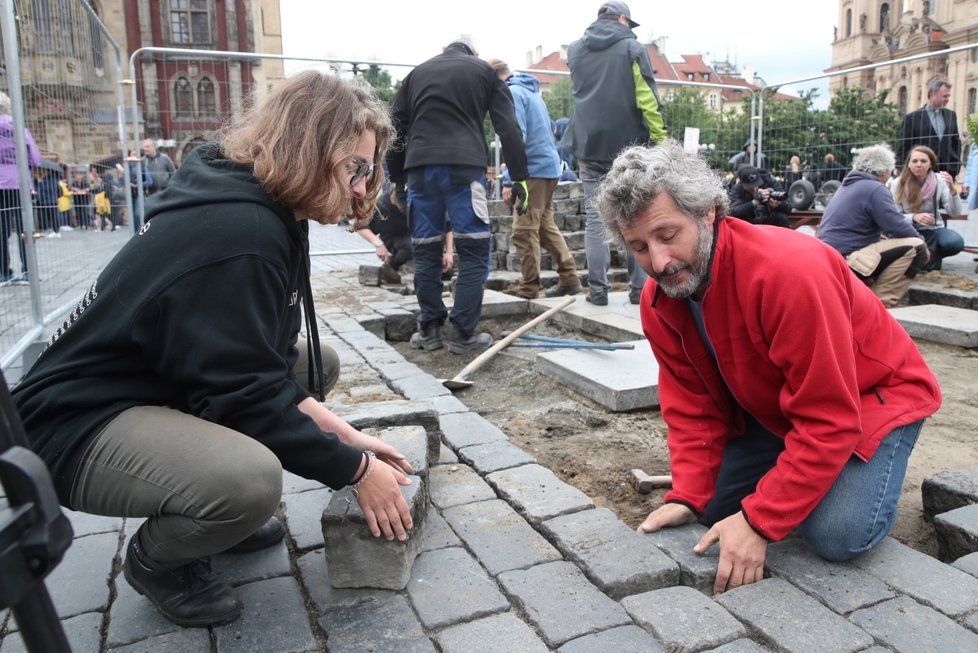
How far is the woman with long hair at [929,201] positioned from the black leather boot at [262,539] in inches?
272

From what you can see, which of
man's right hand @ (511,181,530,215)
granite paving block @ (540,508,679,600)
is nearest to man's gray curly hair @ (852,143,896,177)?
man's right hand @ (511,181,530,215)

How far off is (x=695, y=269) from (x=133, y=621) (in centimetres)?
178

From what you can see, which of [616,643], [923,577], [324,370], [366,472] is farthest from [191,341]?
[923,577]

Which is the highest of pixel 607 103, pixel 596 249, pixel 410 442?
pixel 607 103

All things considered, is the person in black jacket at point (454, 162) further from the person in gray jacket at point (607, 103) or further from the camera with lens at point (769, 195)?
the camera with lens at point (769, 195)

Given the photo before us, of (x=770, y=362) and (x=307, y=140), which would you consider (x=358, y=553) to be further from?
(x=770, y=362)

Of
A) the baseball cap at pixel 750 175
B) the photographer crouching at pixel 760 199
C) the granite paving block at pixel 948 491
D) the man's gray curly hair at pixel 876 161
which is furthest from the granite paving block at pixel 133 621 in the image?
the baseball cap at pixel 750 175

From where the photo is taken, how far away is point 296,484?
2.79 m

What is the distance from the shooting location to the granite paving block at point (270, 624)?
1843 millimetres

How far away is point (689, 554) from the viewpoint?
7.29ft

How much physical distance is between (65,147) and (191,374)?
4.95 metres

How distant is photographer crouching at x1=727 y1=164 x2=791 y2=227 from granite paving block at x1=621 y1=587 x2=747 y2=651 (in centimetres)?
794

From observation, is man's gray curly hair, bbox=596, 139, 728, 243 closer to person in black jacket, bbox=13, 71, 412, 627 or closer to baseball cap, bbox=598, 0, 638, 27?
person in black jacket, bbox=13, 71, 412, 627

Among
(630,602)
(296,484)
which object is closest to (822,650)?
(630,602)
